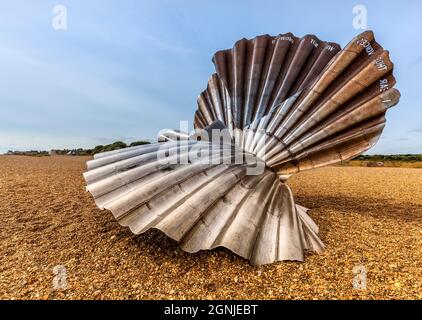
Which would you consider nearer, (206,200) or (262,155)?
(206,200)

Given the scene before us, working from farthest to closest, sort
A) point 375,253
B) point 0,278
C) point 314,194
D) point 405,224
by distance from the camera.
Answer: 1. point 314,194
2. point 405,224
3. point 375,253
4. point 0,278

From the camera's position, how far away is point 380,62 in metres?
4.07

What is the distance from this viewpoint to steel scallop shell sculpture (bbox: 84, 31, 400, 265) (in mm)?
2877

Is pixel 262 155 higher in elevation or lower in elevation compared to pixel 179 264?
higher

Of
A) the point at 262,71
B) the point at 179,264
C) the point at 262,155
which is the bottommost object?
the point at 179,264

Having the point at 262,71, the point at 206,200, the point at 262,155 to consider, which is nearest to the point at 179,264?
the point at 206,200

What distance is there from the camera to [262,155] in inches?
154

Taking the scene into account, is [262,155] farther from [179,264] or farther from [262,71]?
[262,71]

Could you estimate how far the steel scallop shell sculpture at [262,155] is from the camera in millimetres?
2877

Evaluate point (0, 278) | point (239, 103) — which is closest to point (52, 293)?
point (0, 278)

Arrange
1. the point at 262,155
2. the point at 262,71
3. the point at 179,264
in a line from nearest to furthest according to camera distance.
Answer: the point at 179,264 → the point at 262,155 → the point at 262,71

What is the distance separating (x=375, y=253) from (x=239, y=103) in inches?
132

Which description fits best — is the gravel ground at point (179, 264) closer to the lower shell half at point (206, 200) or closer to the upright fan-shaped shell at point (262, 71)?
the lower shell half at point (206, 200)

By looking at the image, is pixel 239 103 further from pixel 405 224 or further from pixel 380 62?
pixel 405 224
